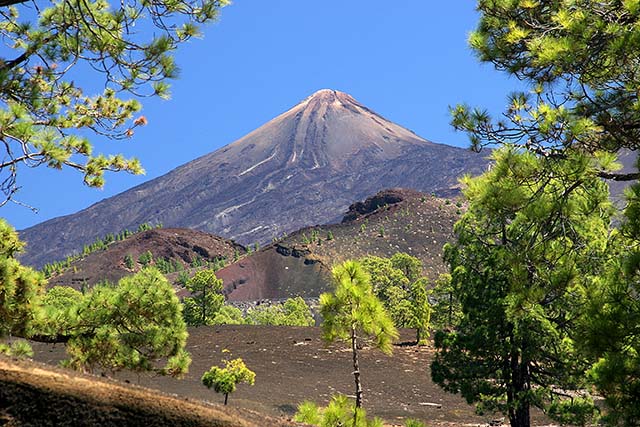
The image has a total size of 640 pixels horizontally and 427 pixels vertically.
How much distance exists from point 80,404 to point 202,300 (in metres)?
43.0

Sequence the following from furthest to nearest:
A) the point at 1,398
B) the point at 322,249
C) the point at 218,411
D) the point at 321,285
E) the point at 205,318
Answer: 1. the point at 322,249
2. the point at 321,285
3. the point at 205,318
4. the point at 218,411
5. the point at 1,398

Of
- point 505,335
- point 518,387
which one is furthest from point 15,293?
point 518,387

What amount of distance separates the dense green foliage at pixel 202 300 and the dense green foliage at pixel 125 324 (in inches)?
1415

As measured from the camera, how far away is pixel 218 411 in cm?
447

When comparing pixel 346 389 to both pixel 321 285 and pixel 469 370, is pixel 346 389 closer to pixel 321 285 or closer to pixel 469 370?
pixel 469 370

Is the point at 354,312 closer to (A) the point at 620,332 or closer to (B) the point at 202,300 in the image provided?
(A) the point at 620,332

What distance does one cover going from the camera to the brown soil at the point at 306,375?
2391cm

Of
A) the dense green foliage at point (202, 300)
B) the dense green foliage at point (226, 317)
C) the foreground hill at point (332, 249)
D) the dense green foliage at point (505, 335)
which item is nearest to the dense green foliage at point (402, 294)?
the dense green foliage at point (505, 335)

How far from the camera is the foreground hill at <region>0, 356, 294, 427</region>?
13.3 ft

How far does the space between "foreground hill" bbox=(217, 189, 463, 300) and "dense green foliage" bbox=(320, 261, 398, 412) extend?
97.1 metres

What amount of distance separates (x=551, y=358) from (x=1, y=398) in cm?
1239

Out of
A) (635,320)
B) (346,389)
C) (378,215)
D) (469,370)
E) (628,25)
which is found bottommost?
(346,389)

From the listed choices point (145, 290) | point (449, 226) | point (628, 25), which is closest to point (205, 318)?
point (145, 290)

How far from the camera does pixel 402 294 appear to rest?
175 ft
